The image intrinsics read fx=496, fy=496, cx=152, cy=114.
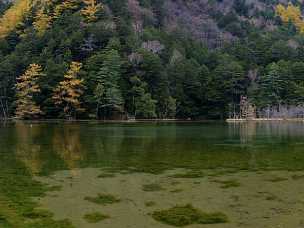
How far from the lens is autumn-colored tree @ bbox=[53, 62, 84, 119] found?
72.6 metres

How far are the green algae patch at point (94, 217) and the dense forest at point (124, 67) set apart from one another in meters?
60.9

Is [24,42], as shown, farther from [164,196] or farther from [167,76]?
[164,196]

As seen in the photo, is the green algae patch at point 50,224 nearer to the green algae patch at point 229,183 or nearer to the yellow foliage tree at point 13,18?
the green algae patch at point 229,183

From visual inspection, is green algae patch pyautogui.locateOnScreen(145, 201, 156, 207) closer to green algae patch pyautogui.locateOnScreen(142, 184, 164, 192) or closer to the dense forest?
green algae patch pyautogui.locateOnScreen(142, 184, 164, 192)

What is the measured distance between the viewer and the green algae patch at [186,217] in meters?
11.1

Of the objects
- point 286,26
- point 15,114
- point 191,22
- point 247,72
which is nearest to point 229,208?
point 15,114

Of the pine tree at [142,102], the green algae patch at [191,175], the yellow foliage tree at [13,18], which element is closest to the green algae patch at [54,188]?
the green algae patch at [191,175]

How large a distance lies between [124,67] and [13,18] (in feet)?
127

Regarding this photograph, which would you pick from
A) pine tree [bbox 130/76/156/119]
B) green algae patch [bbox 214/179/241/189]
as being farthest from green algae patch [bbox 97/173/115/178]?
pine tree [bbox 130/76/156/119]

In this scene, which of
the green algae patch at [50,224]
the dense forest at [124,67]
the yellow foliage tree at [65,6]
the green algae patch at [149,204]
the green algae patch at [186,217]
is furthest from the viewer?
the yellow foliage tree at [65,6]

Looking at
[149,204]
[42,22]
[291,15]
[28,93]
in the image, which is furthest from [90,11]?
[149,204]

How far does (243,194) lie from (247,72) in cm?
7883

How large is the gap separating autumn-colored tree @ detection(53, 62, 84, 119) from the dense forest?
6.4 inches

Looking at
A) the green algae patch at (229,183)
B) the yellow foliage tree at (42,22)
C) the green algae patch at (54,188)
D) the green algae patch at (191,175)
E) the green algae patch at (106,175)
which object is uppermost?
the yellow foliage tree at (42,22)
